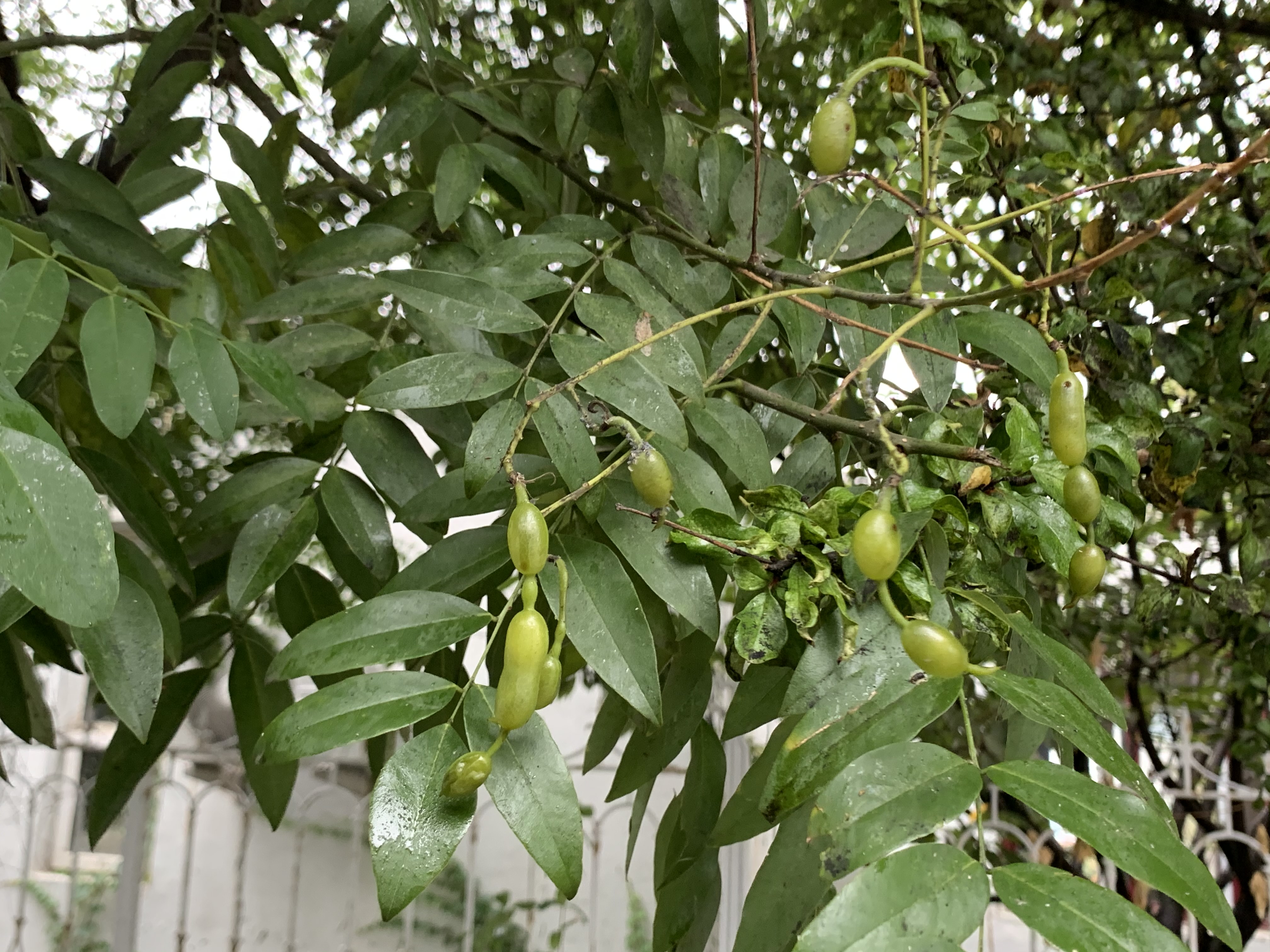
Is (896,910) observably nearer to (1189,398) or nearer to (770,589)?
(770,589)

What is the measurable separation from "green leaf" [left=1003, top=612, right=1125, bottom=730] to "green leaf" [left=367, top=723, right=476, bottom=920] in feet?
0.61

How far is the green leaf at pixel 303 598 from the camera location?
51 centimetres

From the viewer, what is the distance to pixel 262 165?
576mm

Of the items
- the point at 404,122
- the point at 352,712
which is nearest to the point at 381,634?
the point at 352,712

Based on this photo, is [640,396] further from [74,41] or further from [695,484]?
[74,41]

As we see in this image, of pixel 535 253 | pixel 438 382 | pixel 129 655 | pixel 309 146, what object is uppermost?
pixel 309 146

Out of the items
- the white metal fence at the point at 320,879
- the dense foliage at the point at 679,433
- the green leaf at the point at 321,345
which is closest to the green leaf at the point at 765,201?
the dense foliage at the point at 679,433

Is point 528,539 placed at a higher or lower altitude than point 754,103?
lower

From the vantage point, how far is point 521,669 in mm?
278

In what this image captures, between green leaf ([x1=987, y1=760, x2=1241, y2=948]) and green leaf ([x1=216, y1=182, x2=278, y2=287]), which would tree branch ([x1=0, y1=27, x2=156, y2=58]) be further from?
green leaf ([x1=987, y1=760, x2=1241, y2=948])

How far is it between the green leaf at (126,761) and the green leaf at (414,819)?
0.27 meters

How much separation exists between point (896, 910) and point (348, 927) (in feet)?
4.44

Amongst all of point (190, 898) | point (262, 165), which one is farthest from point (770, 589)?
point (190, 898)

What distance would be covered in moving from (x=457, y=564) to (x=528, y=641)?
112mm
